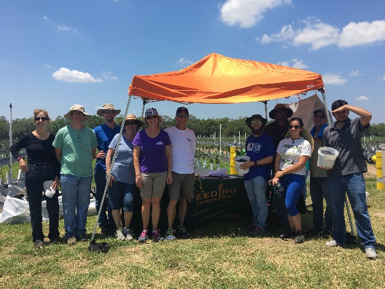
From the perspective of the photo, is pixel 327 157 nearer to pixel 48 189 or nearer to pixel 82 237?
pixel 82 237

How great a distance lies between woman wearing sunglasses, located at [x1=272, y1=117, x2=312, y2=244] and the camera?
3.48 m

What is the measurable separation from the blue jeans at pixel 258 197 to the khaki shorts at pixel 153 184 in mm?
1158

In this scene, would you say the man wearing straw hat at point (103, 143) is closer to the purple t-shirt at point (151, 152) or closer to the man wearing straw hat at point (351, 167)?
the purple t-shirt at point (151, 152)

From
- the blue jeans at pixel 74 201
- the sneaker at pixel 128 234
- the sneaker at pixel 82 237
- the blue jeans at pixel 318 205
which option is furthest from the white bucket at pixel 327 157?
the sneaker at pixel 82 237

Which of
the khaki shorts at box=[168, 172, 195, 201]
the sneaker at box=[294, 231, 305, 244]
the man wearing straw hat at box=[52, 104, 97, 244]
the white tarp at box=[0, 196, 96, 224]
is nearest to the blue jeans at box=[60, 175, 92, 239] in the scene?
the man wearing straw hat at box=[52, 104, 97, 244]

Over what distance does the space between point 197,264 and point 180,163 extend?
1238mm

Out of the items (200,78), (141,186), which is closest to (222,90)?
(200,78)

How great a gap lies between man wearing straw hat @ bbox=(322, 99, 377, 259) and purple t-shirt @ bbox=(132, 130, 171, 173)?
1952 mm

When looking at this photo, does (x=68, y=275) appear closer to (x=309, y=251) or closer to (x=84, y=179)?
(x=84, y=179)

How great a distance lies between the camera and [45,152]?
11.8ft

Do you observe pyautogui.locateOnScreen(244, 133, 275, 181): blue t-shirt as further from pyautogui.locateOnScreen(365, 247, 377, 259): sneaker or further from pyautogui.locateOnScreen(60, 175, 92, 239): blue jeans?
pyautogui.locateOnScreen(60, 175, 92, 239): blue jeans

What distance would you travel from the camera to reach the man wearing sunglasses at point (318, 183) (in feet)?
12.0

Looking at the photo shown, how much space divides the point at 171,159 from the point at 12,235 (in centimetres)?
258

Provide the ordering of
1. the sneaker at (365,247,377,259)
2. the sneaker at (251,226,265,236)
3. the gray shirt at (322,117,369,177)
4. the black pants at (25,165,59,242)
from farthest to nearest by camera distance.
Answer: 1. the sneaker at (251,226,265,236)
2. the black pants at (25,165,59,242)
3. the gray shirt at (322,117,369,177)
4. the sneaker at (365,247,377,259)
